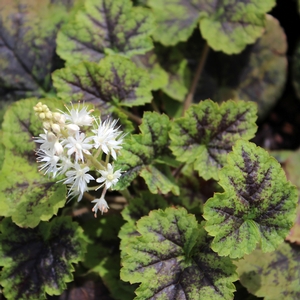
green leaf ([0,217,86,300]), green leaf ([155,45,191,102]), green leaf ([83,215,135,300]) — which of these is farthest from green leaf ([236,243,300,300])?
green leaf ([155,45,191,102])

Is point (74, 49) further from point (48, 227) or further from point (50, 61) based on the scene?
point (48, 227)

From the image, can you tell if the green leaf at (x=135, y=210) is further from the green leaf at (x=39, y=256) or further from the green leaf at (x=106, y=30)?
the green leaf at (x=106, y=30)

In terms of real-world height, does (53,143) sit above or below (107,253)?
above

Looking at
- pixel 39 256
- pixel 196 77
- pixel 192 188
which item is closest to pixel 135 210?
pixel 192 188

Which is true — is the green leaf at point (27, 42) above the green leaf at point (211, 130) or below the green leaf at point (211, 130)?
below

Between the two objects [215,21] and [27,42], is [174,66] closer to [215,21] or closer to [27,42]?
[215,21]

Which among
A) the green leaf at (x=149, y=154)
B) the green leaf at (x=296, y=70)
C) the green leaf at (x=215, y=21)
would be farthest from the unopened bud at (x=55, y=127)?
the green leaf at (x=296, y=70)

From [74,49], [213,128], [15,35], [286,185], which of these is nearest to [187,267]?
[286,185]
